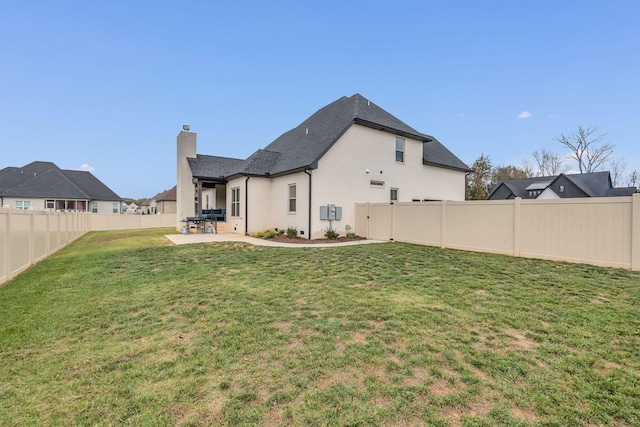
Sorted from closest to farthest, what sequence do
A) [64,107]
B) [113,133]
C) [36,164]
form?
[64,107], [113,133], [36,164]

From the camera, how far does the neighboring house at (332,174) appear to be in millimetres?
13755

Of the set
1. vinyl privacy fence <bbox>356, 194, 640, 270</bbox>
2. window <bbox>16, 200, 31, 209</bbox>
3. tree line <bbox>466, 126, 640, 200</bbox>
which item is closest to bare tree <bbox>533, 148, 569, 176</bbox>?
tree line <bbox>466, 126, 640, 200</bbox>

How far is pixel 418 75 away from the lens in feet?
58.5

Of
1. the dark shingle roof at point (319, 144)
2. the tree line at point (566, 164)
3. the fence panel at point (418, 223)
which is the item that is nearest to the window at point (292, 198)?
the dark shingle roof at point (319, 144)

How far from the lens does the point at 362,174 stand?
1479cm

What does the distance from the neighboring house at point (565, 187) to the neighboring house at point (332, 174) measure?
21486mm

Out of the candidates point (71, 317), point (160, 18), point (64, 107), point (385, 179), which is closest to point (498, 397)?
point (71, 317)

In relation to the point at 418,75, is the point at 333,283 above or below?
below

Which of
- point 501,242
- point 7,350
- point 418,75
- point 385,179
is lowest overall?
point 7,350

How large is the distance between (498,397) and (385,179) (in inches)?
550

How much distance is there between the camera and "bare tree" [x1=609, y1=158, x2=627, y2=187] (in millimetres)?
38406

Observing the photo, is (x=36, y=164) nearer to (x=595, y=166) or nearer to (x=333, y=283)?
(x=333, y=283)

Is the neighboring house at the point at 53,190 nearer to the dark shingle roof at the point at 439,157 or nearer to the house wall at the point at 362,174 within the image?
the house wall at the point at 362,174

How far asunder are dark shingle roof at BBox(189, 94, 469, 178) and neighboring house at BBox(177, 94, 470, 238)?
6 cm
